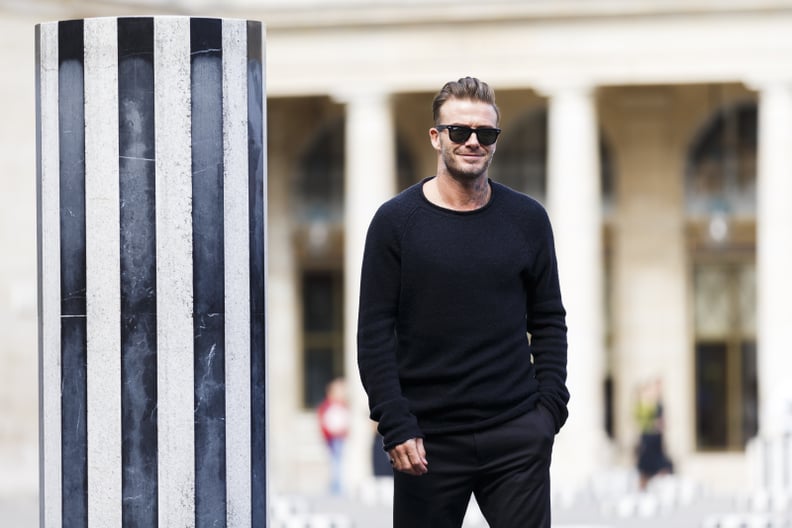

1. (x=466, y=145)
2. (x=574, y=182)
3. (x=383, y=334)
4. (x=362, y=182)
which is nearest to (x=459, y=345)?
(x=383, y=334)

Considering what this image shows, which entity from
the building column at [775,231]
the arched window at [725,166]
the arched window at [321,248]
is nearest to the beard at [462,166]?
the building column at [775,231]

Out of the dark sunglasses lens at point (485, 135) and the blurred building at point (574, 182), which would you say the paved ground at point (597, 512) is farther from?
the dark sunglasses lens at point (485, 135)

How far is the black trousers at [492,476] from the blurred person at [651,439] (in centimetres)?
1865

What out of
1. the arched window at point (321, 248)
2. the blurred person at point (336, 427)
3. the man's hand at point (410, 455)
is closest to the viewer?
the man's hand at point (410, 455)

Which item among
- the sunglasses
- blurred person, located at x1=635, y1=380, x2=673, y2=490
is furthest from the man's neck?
blurred person, located at x1=635, y1=380, x2=673, y2=490

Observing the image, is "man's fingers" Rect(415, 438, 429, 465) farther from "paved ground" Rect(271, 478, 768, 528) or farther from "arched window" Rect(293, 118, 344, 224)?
"arched window" Rect(293, 118, 344, 224)

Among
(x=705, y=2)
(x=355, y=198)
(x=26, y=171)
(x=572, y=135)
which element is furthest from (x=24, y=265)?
(x=705, y=2)

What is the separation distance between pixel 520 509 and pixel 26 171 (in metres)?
23.4

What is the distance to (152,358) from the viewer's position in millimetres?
5773

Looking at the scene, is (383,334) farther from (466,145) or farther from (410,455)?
(466,145)

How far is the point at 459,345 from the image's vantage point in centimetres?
578

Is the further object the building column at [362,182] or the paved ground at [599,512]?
the building column at [362,182]

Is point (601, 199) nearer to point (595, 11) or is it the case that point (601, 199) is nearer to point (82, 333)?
point (595, 11)

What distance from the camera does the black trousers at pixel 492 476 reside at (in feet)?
19.0
